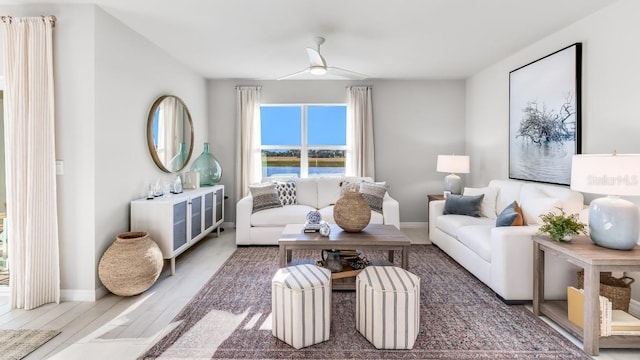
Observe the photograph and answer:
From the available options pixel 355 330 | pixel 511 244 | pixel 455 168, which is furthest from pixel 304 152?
pixel 355 330

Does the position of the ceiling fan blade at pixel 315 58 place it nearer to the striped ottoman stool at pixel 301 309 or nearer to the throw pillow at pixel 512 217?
the striped ottoman stool at pixel 301 309

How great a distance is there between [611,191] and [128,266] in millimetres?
3604

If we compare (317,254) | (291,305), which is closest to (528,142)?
(317,254)

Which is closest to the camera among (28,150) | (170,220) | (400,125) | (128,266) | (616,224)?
(616,224)

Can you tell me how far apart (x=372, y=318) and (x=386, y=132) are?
407 cm

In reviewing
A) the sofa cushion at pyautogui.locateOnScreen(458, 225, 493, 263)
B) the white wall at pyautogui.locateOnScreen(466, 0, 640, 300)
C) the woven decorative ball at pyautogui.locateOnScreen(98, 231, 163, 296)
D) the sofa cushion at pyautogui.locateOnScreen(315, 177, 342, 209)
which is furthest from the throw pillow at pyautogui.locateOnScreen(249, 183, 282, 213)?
the white wall at pyautogui.locateOnScreen(466, 0, 640, 300)

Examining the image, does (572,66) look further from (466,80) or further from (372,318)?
(372,318)

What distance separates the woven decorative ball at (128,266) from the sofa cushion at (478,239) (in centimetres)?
300

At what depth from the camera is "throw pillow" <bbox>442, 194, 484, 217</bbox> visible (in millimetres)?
4121

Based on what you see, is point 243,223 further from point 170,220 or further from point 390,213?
point 390,213

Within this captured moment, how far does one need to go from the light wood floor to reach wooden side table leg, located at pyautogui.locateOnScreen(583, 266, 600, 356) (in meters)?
0.08

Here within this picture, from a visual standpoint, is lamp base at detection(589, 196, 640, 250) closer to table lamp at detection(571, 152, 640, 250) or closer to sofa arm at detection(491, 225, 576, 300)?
table lamp at detection(571, 152, 640, 250)

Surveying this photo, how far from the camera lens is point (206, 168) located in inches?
198

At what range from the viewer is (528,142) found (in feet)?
13.0
